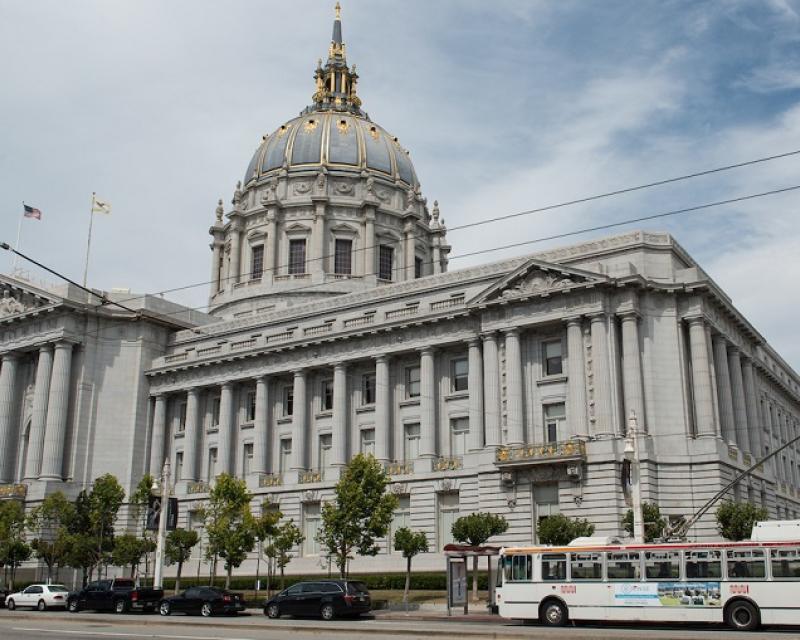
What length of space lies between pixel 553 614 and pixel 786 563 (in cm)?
801

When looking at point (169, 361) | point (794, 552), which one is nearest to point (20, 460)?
point (169, 361)

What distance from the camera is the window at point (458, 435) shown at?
188ft

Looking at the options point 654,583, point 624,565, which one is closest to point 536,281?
point 624,565

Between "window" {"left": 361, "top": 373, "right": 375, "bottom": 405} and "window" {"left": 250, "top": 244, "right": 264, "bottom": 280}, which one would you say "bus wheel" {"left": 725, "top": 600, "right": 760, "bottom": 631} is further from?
"window" {"left": 250, "top": 244, "right": 264, "bottom": 280}

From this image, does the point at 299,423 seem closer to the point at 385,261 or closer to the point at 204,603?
the point at 204,603

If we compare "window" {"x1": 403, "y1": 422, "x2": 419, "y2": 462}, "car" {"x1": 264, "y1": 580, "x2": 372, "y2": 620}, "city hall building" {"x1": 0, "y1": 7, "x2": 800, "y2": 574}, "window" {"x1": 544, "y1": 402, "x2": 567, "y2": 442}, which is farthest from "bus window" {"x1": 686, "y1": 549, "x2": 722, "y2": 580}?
"window" {"x1": 403, "y1": 422, "x2": 419, "y2": 462}

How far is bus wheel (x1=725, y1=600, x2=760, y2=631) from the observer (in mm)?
27938

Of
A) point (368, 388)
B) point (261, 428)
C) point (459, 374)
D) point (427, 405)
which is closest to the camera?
point (427, 405)

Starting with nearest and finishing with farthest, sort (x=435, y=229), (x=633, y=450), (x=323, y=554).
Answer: (x=633, y=450), (x=323, y=554), (x=435, y=229)

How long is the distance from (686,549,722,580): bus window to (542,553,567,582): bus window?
4343 millimetres

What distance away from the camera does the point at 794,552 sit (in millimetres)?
28125

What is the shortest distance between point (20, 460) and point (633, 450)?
169 feet

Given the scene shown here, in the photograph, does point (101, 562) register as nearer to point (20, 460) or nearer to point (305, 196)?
point (20, 460)

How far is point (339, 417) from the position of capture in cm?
6188
